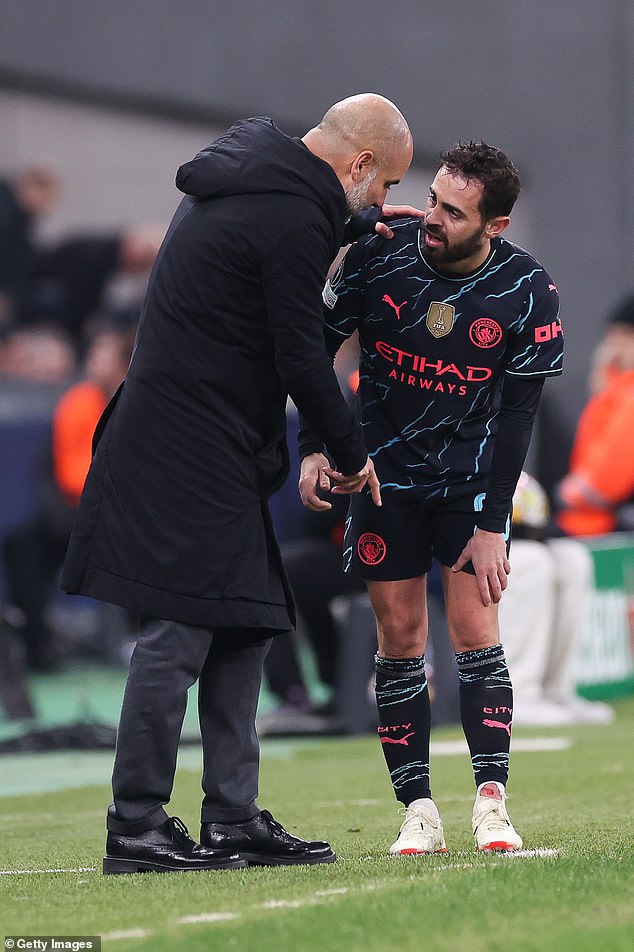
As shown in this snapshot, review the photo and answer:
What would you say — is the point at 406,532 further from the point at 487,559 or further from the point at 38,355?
the point at 38,355

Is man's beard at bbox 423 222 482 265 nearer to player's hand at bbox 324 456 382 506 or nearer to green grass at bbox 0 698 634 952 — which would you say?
player's hand at bbox 324 456 382 506

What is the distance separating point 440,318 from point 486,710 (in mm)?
1035

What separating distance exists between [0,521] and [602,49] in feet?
34.6

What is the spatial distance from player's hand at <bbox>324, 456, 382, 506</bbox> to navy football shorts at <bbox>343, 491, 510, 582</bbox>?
0.18 metres

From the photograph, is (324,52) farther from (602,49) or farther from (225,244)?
(225,244)

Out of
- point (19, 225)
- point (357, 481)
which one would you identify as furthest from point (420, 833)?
point (19, 225)

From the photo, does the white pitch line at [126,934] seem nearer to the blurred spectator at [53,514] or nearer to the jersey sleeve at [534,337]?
the jersey sleeve at [534,337]

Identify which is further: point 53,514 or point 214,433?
point 53,514

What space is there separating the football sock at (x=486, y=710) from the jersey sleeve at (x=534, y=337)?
2.43 feet

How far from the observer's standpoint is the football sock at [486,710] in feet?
14.7

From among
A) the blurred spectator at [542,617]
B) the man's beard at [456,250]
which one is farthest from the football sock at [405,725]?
the blurred spectator at [542,617]

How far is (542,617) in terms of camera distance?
9531 millimetres

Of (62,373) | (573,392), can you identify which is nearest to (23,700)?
(62,373)

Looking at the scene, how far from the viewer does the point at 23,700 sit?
934 cm
